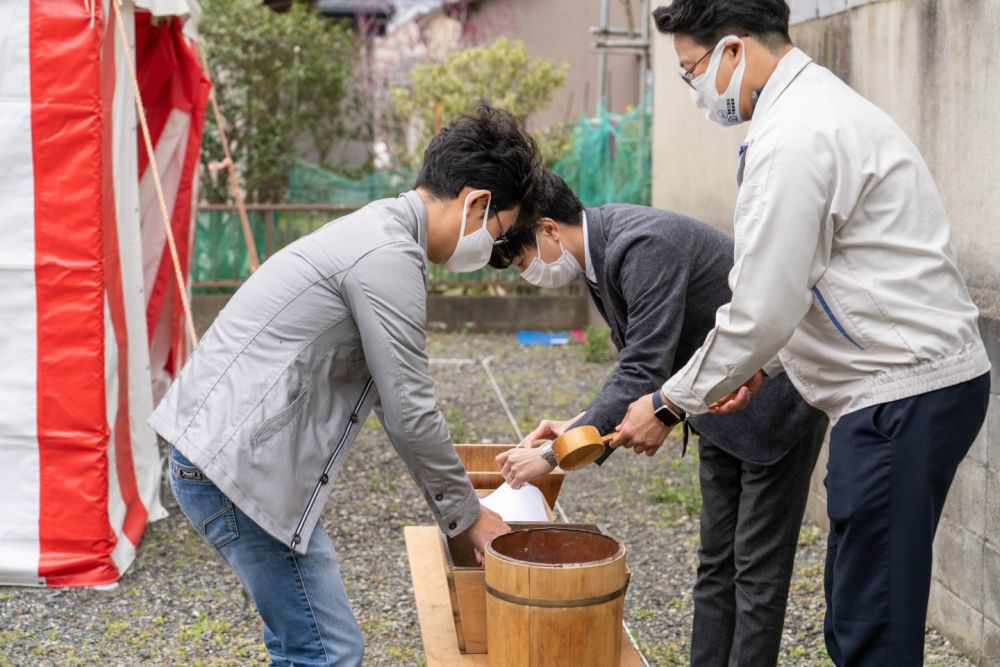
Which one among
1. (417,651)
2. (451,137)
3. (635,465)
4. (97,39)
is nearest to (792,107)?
(451,137)

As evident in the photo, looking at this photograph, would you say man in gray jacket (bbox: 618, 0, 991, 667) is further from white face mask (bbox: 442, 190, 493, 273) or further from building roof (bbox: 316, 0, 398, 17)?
building roof (bbox: 316, 0, 398, 17)

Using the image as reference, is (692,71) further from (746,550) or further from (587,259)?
(746,550)

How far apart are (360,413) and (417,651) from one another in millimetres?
1794

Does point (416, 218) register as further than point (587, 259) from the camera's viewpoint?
No

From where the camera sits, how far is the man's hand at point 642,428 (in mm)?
2416

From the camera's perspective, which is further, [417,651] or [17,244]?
[17,244]

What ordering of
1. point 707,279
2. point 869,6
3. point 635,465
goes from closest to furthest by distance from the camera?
1. point 707,279
2. point 869,6
3. point 635,465

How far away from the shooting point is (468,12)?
18.7 meters

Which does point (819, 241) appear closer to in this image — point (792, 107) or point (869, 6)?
point (792, 107)

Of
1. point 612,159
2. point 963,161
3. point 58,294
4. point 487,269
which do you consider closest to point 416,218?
point 963,161

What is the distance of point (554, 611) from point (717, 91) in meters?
1.10

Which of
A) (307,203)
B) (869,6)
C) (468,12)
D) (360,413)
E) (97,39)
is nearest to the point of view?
(360,413)

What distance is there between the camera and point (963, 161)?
143 inches

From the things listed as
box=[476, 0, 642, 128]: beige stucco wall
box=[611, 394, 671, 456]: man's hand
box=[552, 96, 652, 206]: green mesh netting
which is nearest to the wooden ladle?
box=[611, 394, 671, 456]: man's hand
